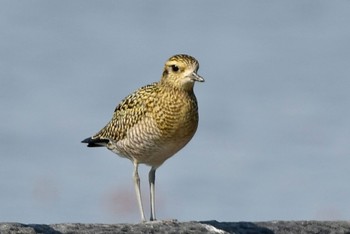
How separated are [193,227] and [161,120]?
2.18m

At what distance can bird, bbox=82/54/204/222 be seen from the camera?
1292 cm

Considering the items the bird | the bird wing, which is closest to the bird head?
the bird

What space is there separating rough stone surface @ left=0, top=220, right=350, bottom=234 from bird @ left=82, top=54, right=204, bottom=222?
4.50 feet

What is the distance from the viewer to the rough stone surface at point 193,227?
9.90 m

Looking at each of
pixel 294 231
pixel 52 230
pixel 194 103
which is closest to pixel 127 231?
pixel 52 230

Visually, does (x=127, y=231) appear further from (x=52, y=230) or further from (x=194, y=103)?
(x=194, y=103)

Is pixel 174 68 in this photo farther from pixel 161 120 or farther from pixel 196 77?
pixel 161 120

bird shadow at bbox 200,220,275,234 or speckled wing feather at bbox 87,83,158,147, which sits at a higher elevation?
speckled wing feather at bbox 87,83,158,147

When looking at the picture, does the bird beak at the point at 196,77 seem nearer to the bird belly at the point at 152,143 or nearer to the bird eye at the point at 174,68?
the bird eye at the point at 174,68

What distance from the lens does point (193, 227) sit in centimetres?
1114

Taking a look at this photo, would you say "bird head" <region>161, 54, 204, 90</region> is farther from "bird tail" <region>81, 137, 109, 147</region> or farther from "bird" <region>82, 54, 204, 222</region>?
"bird tail" <region>81, 137, 109, 147</region>

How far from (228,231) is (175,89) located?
2.51m

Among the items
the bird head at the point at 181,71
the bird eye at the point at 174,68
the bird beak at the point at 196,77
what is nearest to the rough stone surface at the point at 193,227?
the bird beak at the point at 196,77

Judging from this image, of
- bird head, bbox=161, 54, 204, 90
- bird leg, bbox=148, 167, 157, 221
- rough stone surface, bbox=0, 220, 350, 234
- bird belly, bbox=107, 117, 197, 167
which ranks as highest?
bird head, bbox=161, 54, 204, 90
